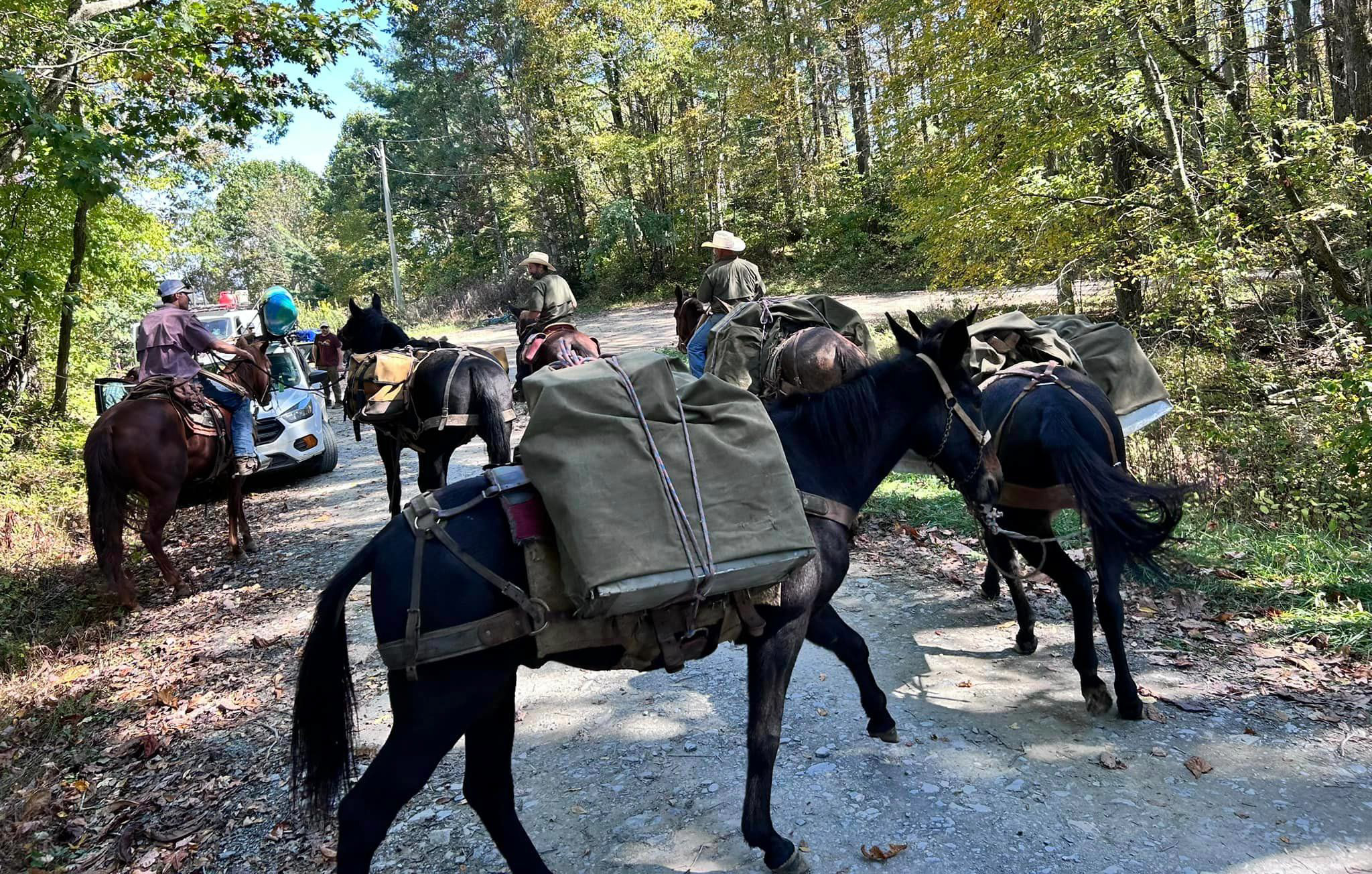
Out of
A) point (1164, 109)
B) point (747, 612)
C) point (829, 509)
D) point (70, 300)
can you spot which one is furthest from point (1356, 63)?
point (70, 300)

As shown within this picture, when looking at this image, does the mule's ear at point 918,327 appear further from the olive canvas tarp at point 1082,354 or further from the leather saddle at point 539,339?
the leather saddle at point 539,339

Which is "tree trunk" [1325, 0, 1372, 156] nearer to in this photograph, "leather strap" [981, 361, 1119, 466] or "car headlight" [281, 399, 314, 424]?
"leather strap" [981, 361, 1119, 466]

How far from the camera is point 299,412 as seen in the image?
1116cm

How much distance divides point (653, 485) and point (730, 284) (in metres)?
6.23

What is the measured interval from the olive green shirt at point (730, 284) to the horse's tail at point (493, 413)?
95.6 inches

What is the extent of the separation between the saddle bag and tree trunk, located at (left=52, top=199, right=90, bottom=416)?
21.4 ft

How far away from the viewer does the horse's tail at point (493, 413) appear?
7.58 meters

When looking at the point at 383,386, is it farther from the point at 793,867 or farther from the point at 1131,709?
the point at 1131,709

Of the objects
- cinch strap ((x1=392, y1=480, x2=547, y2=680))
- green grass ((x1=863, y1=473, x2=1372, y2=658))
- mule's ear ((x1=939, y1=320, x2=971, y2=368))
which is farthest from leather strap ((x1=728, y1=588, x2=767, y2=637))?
green grass ((x1=863, y1=473, x2=1372, y2=658))

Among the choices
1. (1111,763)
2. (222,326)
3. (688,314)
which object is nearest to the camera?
(1111,763)

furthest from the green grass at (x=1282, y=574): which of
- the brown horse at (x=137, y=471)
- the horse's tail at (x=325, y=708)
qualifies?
the brown horse at (x=137, y=471)

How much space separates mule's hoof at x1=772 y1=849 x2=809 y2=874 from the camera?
3229 mm

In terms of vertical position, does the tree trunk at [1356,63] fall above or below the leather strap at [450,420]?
above

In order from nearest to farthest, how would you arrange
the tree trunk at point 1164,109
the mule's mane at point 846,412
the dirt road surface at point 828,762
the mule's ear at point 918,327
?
the dirt road surface at point 828,762 < the mule's mane at point 846,412 < the mule's ear at point 918,327 < the tree trunk at point 1164,109
